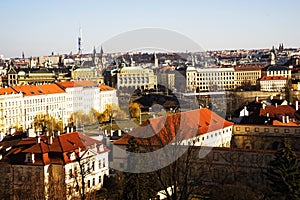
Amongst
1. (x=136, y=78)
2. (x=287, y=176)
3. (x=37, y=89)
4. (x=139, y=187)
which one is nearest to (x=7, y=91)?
(x=37, y=89)

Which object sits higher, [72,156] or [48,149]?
[48,149]

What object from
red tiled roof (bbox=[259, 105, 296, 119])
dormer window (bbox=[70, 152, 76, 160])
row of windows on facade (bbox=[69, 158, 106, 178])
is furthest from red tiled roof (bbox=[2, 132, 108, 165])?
red tiled roof (bbox=[259, 105, 296, 119])

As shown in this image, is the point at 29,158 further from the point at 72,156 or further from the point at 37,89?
the point at 37,89

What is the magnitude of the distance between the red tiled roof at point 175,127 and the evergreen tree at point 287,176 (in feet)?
7.85

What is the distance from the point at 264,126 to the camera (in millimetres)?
21438

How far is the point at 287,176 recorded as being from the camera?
1278 cm

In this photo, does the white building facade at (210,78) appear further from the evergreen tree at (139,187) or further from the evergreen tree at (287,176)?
the evergreen tree at (139,187)

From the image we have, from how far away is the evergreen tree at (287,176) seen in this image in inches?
498

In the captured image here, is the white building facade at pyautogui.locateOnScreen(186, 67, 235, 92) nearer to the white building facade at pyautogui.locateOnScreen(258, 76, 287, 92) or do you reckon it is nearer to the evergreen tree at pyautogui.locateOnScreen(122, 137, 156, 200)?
the white building facade at pyautogui.locateOnScreen(258, 76, 287, 92)

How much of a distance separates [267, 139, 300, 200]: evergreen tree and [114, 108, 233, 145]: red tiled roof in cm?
239

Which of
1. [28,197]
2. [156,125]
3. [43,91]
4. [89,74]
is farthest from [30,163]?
[89,74]

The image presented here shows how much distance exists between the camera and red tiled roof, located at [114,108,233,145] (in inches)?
514

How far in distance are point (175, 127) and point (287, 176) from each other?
112 inches

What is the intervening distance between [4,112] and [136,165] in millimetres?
22810
